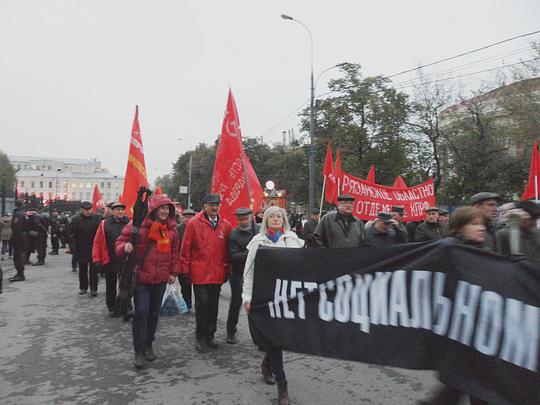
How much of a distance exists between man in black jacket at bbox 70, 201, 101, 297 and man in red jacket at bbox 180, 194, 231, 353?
4.20 meters

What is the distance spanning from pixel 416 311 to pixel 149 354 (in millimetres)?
3142

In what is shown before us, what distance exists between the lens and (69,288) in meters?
9.48

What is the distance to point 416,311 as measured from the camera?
2.86m

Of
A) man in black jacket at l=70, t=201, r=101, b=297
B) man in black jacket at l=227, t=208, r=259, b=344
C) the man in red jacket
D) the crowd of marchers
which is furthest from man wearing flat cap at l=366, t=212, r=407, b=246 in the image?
man in black jacket at l=70, t=201, r=101, b=297

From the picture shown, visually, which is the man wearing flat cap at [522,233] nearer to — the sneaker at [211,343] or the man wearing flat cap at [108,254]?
the sneaker at [211,343]

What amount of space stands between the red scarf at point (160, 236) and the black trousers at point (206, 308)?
61 centimetres

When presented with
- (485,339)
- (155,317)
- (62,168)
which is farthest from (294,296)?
(62,168)

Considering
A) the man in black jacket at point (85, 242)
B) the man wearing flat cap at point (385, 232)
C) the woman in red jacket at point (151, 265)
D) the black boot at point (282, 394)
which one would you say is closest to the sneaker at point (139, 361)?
the woman in red jacket at point (151, 265)

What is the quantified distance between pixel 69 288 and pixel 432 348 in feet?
28.2

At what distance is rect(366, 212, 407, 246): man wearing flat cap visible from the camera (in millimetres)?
6074

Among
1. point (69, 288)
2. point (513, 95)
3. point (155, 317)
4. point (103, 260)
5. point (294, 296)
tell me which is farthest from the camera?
point (513, 95)

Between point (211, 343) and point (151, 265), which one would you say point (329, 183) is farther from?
point (151, 265)

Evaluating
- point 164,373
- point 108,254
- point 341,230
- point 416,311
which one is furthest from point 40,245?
point 416,311

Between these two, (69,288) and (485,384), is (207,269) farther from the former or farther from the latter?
(69,288)
